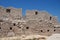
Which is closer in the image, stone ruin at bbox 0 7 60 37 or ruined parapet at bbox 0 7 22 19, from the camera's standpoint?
stone ruin at bbox 0 7 60 37

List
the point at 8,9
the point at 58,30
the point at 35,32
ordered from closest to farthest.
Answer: the point at 35,32 → the point at 58,30 → the point at 8,9

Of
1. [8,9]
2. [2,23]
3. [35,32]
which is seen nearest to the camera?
[2,23]

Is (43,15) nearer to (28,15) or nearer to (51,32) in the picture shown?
(28,15)

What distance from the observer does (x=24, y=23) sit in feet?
62.1

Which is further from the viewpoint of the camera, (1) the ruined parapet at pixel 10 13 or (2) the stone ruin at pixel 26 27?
(1) the ruined parapet at pixel 10 13

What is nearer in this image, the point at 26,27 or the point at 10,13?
the point at 26,27

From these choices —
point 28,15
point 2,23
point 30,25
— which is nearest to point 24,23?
point 30,25

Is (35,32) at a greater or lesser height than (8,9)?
lesser

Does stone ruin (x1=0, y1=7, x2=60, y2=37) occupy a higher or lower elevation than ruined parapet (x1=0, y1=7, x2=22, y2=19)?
lower

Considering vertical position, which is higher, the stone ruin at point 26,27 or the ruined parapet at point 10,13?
the ruined parapet at point 10,13

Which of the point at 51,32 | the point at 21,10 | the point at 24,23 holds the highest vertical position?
the point at 21,10

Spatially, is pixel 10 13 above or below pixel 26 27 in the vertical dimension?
above

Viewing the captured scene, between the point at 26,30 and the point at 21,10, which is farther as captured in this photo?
the point at 21,10

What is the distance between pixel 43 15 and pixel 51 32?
502cm
